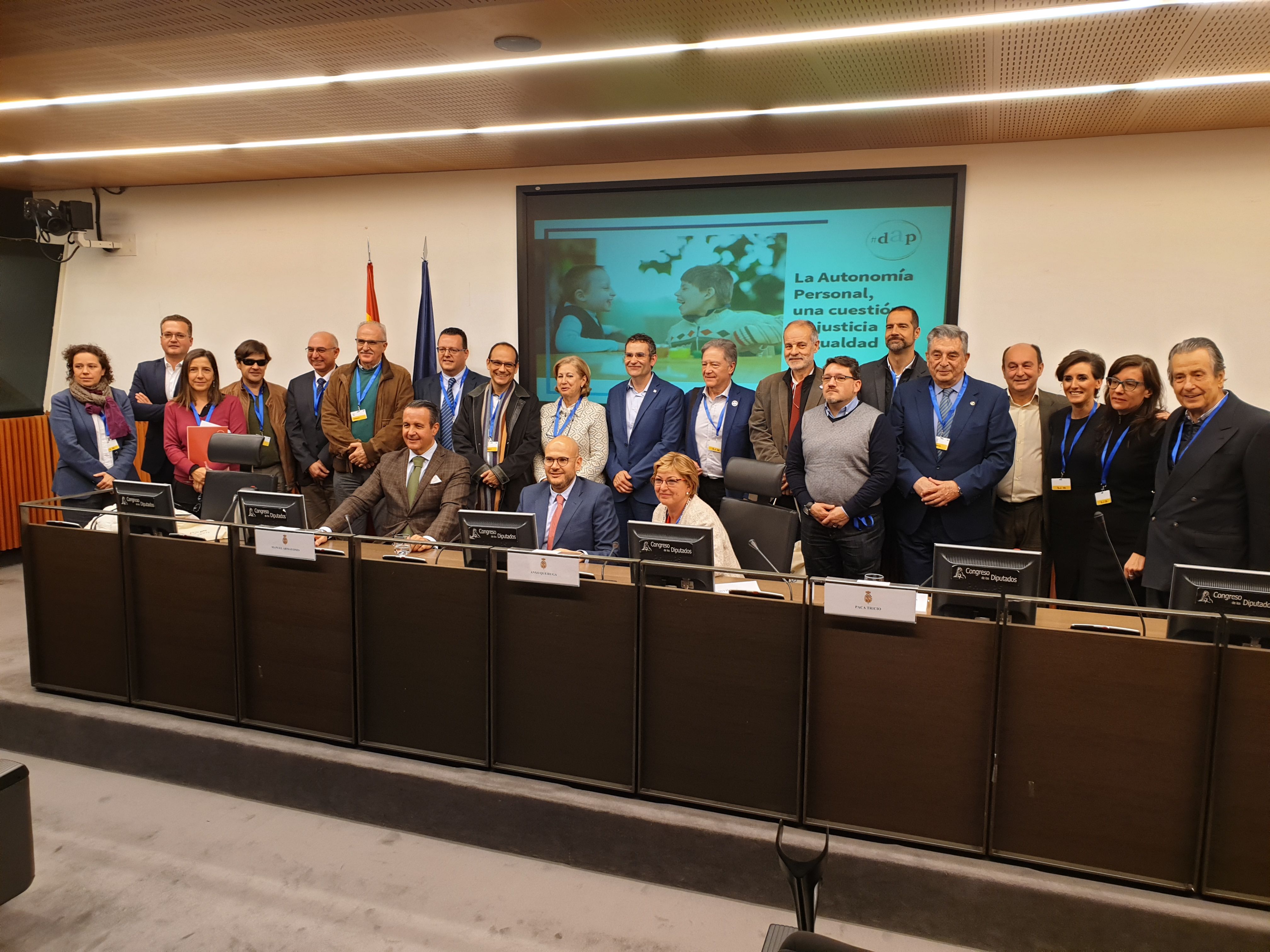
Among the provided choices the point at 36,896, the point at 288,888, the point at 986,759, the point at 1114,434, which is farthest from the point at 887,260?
the point at 36,896

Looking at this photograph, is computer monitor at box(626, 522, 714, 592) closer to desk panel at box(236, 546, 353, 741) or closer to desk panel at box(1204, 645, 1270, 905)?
desk panel at box(236, 546, 353, 741)

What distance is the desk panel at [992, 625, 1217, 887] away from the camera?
2.19 metres

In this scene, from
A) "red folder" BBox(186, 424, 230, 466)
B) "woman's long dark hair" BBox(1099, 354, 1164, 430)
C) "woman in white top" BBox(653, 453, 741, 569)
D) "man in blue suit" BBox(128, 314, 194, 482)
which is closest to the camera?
"woman in white top" BBox(653, 453, 741, 569)

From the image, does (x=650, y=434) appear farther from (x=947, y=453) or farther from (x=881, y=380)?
(x=947, y=453)

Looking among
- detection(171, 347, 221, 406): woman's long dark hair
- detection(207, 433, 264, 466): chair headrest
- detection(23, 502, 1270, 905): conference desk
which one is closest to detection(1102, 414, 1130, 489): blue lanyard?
detection(23, 502, 1270, 905): conference desk

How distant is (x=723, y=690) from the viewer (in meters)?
2.59

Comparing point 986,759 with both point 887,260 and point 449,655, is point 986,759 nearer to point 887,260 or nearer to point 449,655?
point 449,655

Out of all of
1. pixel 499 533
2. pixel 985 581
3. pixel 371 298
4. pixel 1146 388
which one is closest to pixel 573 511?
pixel 499 533

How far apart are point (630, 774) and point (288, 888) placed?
3.56ft

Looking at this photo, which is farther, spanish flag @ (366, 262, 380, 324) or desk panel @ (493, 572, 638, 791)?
spanish flag @ (366, 262, 380, 324)

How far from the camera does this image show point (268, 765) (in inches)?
121

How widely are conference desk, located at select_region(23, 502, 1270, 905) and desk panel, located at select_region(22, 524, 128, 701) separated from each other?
0.01 metres

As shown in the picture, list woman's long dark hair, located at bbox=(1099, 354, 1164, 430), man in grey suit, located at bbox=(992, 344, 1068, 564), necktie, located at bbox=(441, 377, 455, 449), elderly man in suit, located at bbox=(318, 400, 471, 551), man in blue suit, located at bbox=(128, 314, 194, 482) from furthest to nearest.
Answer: man in blue suit, located at bbox=(128, 314, 194, 482) → necktie, located at bbox=(441, 377, 455, 449) → man in grey suit, located at bbox=(992, 344, 1068, 564) → elderly man in suit, located at bbox=(318, 400, 471, 551) → woman's long dark hair, located at bbox=(1099, 354, 1164, 430)

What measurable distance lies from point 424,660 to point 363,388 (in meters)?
2.47
